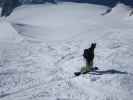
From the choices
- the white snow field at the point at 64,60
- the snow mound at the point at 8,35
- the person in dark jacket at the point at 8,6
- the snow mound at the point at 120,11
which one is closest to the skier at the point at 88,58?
the white snow field at the point at 64,60

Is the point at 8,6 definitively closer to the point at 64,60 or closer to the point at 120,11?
the point at 120,11

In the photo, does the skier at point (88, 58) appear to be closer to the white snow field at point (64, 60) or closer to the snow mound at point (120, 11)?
the white snow field at point (64, 60)

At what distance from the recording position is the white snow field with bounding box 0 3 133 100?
1076cm

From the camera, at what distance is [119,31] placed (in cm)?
2302

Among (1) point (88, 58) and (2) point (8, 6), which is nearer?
(1) point (88, 58)

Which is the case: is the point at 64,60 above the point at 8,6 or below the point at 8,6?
above

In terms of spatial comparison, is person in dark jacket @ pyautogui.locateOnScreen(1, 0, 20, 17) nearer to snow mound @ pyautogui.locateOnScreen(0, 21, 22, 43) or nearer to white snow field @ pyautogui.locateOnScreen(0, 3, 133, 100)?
white snow field @ pyautogui.locateOnScreen(0, 3, 133, 100)

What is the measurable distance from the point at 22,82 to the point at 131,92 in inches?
181

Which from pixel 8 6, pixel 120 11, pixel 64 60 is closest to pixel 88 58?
pixel 64 60

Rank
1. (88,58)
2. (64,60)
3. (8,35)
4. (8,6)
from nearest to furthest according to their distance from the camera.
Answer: (88,58) → (64,60) → (8,35) → (8,6)

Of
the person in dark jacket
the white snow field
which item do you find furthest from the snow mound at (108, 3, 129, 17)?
the person in dark jacket

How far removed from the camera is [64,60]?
1577 centimetres

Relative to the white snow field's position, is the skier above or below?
above

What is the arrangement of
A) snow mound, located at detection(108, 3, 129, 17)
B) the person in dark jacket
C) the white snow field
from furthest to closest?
the person in dark jacket < snow mound, located at detection(108, 3, 129, 17) < the white snow field
